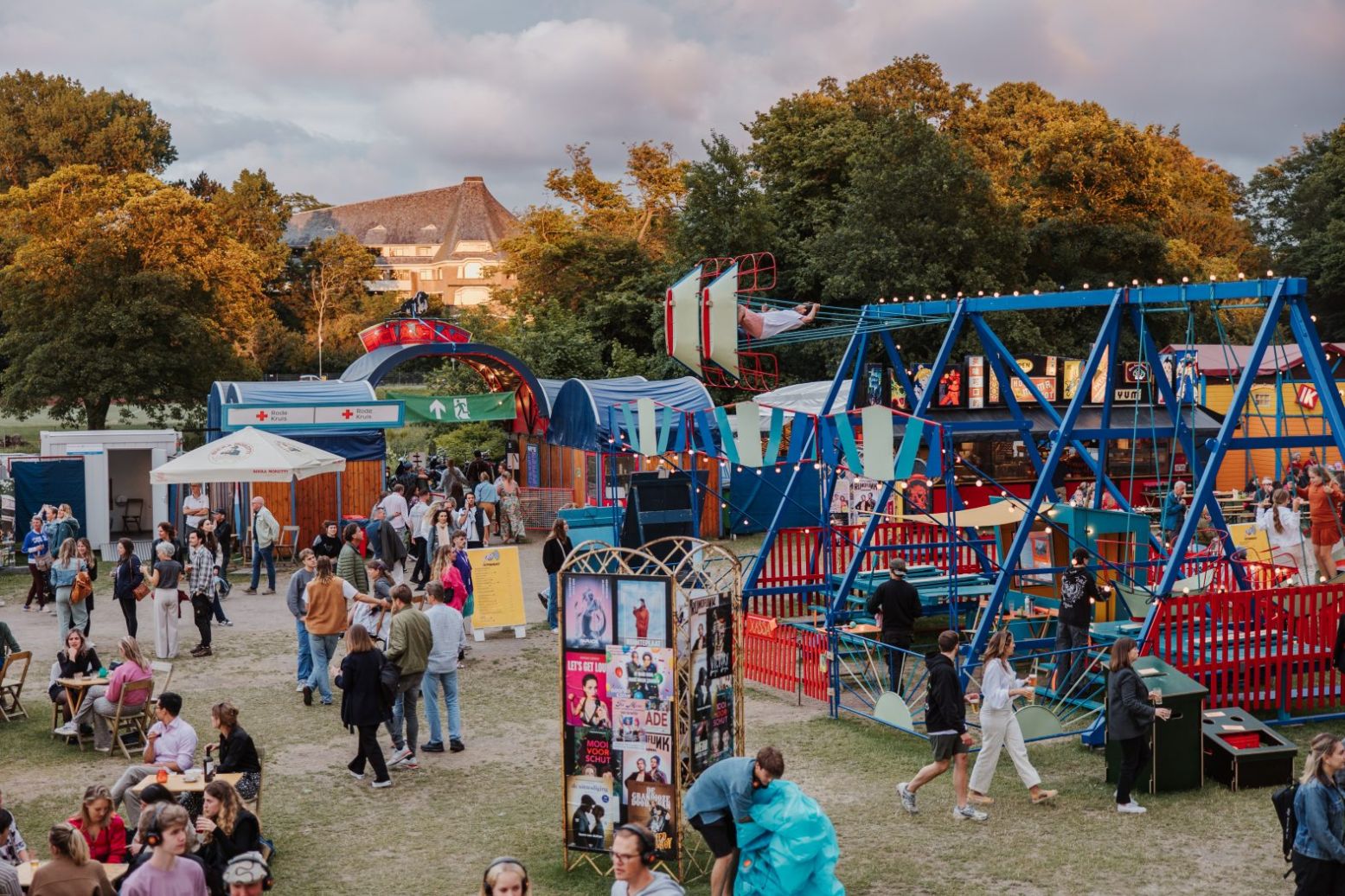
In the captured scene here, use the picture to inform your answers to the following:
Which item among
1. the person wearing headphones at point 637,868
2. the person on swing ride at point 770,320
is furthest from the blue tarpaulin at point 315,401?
the person wearing headphones at point 637,868

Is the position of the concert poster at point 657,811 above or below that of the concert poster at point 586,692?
below

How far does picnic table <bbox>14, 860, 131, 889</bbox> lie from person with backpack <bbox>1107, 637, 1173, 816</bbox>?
6751 mm

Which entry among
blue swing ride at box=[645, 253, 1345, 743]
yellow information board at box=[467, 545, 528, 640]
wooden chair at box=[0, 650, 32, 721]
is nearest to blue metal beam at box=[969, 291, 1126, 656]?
blue swing ride at box=[645, 253, 1345, 743]

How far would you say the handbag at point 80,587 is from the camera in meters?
15.4

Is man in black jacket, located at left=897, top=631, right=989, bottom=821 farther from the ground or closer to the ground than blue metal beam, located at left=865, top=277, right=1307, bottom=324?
closer to the ground

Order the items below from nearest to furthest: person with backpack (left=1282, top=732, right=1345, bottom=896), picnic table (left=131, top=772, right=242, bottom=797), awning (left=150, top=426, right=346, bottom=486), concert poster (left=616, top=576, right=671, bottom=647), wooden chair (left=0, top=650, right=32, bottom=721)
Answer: person with backpack (left=1282, top=732, right=1345, bottom=896) < concert poster (left=616, top=576, right=671, bottom=647) < picnic table (left=131, top=772, right=242, bottom=797) < wooden chair (left=0, top=650, right=32, bottom=721) < awning (left=150, top=426, right=346, bottom=486)

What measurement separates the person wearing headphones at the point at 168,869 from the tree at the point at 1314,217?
5092cm

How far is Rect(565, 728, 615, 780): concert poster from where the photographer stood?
855 centimetres

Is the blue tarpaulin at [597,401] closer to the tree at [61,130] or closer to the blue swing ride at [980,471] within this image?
the blue swing ride at [980,471]

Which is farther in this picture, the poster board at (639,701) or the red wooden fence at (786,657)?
the red wooden fence at (786,657)

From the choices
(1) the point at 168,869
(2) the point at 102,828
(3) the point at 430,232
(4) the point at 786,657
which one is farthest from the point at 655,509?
(3) the point at 430,232

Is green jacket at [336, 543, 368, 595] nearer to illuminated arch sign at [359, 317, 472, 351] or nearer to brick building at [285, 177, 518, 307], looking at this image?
illuminated arch sign at [359, 317, 472, 351]

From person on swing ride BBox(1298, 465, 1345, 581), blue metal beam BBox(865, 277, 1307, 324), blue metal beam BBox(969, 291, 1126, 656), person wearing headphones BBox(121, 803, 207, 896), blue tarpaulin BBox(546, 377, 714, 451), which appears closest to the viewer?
person wearing headphones BBox(121, 803, 207, 896)

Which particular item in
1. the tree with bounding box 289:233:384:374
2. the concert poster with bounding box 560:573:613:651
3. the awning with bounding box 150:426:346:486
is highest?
the tree with bounding box 289:233:384:374
